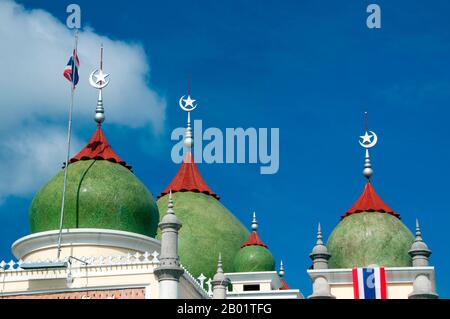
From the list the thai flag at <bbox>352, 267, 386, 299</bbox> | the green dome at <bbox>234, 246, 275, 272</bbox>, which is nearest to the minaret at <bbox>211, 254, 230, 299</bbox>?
the green dome at <bbox>234, 246, 275, 272</bbox>

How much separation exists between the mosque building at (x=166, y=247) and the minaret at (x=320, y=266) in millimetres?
34

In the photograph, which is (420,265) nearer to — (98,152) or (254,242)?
(254,242)

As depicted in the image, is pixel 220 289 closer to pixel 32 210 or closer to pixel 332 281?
pixel 332 281

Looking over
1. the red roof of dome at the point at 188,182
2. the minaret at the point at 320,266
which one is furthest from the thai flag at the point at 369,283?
the red roof of dome at the point at 188,182

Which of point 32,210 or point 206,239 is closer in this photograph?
point 32,210

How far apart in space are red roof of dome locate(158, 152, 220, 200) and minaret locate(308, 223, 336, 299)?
6897 mm

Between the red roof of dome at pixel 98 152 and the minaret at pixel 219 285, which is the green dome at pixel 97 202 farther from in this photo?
the minaret at pixel 219 285

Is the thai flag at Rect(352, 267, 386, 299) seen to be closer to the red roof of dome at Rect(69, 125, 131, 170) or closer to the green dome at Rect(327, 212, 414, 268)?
the green dome at Rect(327, 212, 414, 268)

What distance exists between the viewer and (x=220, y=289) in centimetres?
3325

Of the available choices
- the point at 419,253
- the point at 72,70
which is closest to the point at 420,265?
the point at 419,253

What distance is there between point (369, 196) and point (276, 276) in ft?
16.0

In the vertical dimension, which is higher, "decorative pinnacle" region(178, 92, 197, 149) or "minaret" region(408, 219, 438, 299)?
"decorative pinnacle" region(178, 92, 197, 149)

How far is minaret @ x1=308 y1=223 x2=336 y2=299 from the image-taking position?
1366 inches
